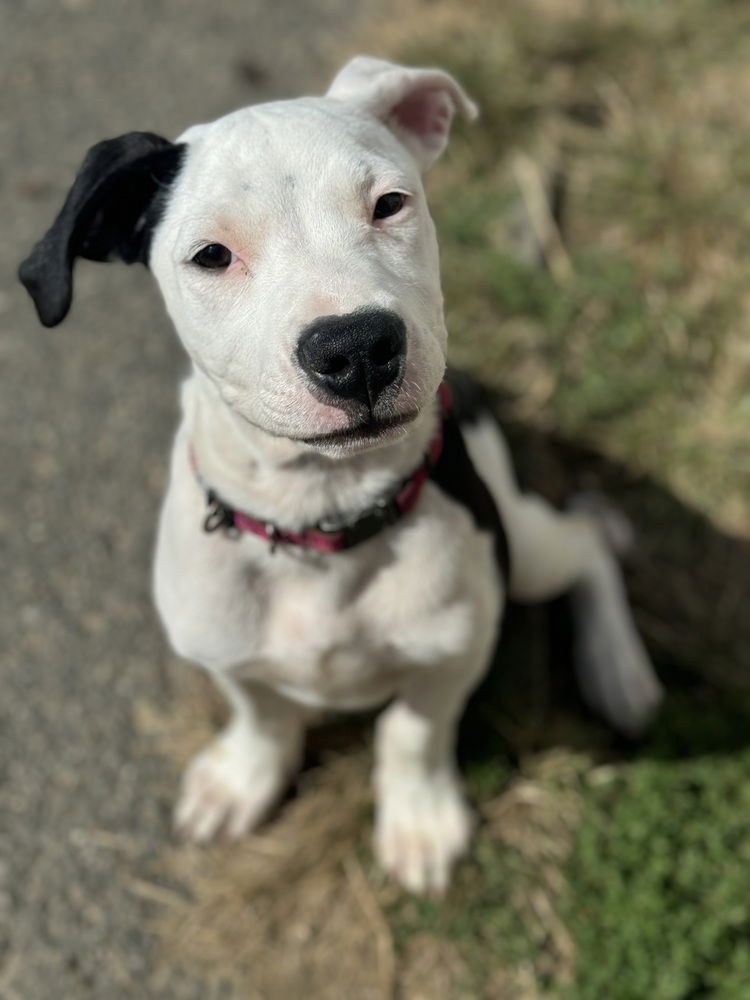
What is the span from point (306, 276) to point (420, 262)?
11.9 inches

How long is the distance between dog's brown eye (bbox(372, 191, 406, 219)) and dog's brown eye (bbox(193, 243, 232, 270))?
0.99 feet

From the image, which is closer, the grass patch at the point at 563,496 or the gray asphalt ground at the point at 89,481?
the grass patch at the point at 563,496

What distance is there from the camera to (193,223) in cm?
199

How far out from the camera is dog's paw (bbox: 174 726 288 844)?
3.39 m

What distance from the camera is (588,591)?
12.0 ft

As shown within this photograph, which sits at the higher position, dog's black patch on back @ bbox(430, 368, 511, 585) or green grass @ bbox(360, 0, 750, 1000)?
dog's black patch on back @ bbox(430, 368, 511, 585)

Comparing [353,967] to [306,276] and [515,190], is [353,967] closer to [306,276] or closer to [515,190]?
[306,276]

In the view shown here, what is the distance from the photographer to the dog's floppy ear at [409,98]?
2.28 metres

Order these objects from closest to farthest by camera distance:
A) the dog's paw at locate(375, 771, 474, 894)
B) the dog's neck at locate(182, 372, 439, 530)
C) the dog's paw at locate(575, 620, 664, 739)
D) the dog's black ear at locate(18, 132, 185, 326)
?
the dog's black ear at locate(18, 132, 185, 326) < the dog's neck at locate(182, 372, 439, 530) < the dog's paw at locate(375, 771, 474, 894) < the dog's paw at locate(575, 620, 664, 739)

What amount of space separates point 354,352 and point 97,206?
712 mm

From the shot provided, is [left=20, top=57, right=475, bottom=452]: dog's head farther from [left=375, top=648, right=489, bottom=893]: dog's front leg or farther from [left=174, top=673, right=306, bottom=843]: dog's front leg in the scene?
[left=174, top=673, right=306, bottom=843]: dog's front leg

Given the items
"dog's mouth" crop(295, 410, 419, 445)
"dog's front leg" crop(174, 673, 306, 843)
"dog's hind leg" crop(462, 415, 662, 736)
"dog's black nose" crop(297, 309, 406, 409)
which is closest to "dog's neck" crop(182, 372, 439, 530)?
"dog's mouth" crop(295, 410, 419, 445)

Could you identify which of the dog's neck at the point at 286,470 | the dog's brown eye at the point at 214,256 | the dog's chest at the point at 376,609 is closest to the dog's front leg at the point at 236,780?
the dog's chest at the point at 376,609

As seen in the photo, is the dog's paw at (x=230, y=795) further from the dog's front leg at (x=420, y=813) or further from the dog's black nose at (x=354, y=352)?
the dog's black nose at (x=354, y=352)
